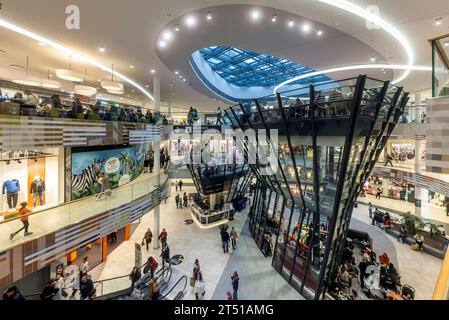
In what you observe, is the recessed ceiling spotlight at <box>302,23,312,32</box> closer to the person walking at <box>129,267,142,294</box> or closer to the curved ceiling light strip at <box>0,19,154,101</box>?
the curved ceiling light strip at <box>0,19,154,101</box>

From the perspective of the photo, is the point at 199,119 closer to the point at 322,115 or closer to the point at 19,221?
the point at 322,115

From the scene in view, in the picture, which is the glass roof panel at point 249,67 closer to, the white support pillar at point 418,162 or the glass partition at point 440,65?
the white support pillar at point 418,162

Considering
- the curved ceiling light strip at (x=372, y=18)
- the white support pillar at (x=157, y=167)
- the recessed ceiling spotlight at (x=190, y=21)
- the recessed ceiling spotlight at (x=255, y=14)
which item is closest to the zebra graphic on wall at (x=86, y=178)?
the white support pillar at (x=157, y=167)

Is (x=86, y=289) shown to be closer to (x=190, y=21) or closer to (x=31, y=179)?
(x=31, y=179)

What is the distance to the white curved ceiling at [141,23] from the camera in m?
6.15

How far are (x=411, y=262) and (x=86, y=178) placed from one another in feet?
67.5

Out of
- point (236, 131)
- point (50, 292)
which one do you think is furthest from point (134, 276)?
point (236, 131)

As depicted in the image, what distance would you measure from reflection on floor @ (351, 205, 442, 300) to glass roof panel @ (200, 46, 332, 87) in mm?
14217

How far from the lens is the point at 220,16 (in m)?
6.90

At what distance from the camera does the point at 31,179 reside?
10680 millimetres

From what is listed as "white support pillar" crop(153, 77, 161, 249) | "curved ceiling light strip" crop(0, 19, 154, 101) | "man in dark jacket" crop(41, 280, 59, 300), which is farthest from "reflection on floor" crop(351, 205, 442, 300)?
"curved ceiling light strip" crop(0, 19, 154, 101)

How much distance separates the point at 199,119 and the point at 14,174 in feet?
55.0

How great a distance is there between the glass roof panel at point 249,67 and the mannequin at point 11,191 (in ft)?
43.9
